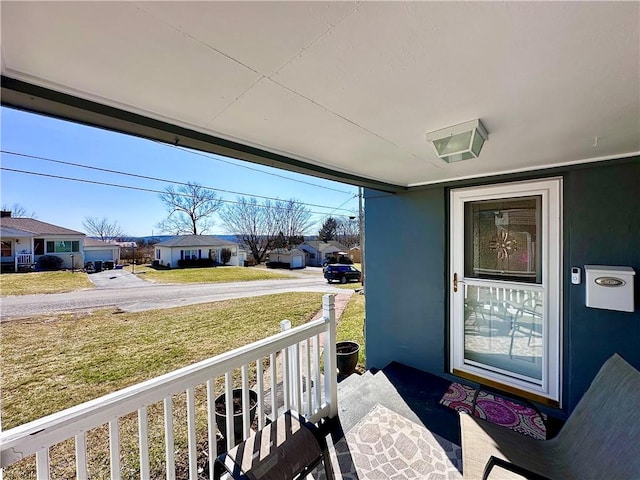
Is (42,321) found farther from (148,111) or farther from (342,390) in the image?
(148,111)

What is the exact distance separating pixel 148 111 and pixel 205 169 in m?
9.99

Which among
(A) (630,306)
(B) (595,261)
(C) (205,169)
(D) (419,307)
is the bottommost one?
(D) (419,307)

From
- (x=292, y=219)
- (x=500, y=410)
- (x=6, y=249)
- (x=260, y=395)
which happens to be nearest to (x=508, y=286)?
(x=500, y=410)

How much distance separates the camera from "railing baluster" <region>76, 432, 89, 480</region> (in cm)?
113

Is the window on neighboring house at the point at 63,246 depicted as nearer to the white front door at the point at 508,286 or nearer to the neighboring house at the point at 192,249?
the neighboring house at the point at 192,249

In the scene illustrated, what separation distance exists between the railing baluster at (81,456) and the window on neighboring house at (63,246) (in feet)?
34.2

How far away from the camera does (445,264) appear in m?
3.09

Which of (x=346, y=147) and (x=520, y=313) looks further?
(x=520, y=313)

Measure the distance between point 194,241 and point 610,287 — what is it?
14303 mm

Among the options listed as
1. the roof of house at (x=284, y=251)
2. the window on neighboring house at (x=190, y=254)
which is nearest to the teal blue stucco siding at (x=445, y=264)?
the window on neighboring house at (x=190, y=254)

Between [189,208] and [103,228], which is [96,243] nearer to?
[103,228]

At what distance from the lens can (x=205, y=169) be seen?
10.4 m

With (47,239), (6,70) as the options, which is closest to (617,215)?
(6,70)

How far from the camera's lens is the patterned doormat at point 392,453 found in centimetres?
183
